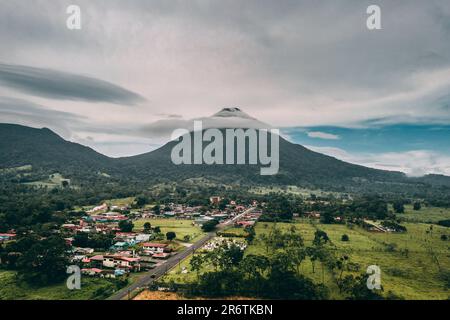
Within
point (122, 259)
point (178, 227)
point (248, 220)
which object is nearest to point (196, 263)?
point (122, 259)

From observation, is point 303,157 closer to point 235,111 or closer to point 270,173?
point 270,173

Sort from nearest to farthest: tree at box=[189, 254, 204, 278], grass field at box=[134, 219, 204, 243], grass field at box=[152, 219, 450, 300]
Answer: grass field at box=[152, 219, 450, 300]
tree at box=[189, 254, 204, 278]
grass field at box=[134, 219, 204, 243]

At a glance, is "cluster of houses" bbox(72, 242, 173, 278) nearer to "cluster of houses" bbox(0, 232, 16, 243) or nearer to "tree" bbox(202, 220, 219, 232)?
"tree" bbox(202, 220, 219, 232)

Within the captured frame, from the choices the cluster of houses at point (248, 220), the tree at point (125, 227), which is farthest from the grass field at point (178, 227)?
the cluster of houses at point (248, 220)

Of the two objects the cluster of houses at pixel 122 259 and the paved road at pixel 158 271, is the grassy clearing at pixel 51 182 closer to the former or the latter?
the cluster of houses at pixel 122 259

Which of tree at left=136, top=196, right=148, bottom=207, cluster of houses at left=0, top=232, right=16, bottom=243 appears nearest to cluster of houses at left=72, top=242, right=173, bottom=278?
cluster of houses at left=0, top=232, right=16, bottom=243

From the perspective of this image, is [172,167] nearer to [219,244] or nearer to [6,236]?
[6,236]
